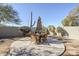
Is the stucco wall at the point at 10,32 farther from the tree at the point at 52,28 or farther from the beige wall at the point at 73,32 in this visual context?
the beige wall at the point at 73,32

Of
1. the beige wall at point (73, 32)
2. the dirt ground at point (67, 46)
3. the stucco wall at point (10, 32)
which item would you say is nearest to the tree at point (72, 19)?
the beige wall at point (73, 32)

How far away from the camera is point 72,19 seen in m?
1.99

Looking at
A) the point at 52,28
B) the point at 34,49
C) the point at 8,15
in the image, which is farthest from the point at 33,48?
the point at 8,15

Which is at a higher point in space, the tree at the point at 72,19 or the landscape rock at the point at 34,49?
the tree at the point at 72,19

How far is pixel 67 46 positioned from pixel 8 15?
0.72m

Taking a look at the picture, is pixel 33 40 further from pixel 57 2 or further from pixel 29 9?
pixel 57 2

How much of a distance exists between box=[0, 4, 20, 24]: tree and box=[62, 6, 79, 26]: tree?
520 millimetres

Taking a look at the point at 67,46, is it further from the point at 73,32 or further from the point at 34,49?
the point at 34,49

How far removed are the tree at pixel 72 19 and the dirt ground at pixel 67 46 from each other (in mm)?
185

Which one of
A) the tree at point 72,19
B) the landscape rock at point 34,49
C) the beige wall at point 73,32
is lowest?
the landscape rock at point 34,49

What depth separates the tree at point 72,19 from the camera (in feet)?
6.49

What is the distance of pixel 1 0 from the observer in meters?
1.99

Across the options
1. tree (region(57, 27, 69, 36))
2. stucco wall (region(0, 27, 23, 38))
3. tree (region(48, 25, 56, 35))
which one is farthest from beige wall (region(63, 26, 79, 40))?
stucco wall (region(0, 27, 23, 38))

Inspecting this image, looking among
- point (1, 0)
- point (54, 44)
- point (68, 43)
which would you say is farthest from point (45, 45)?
point (1, 0)
